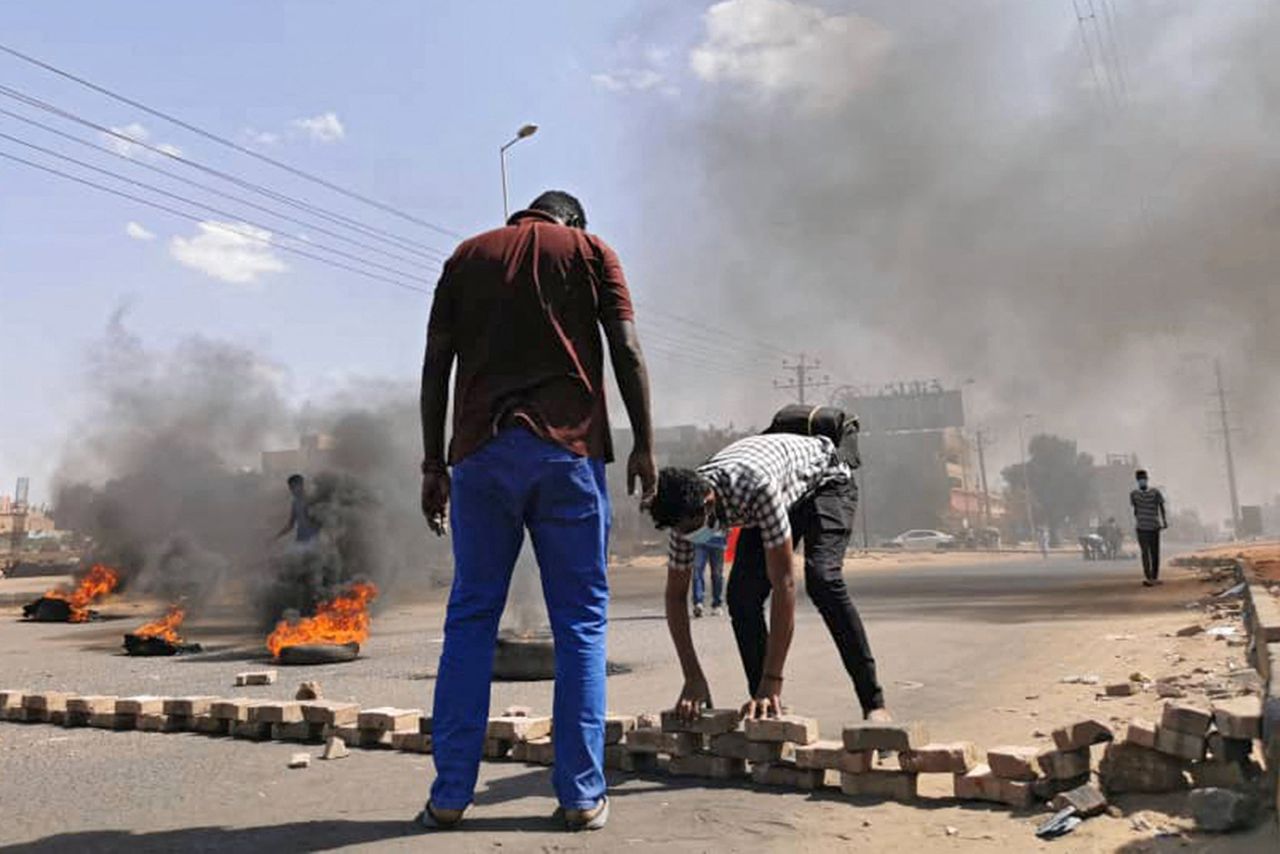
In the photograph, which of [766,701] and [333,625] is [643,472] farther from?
[333,625]

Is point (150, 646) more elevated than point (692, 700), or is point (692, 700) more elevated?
point (692, 700)

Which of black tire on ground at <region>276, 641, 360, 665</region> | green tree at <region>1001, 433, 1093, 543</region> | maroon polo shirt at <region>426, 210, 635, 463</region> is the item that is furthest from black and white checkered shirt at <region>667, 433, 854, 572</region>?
green tree at <region>1001, 433, 1093, 543</region>

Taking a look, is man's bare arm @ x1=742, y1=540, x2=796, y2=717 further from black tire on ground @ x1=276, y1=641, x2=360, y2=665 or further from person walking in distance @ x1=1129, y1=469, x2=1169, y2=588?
person walking in distance @ x1=1129, y1=469, x2=1169, y2=588

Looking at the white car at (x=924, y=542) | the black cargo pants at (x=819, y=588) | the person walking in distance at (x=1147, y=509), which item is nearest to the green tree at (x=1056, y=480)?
the white car at (x=924, y=542)

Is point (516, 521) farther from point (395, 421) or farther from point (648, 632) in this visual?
point (395, 421)

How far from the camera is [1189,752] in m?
2.67

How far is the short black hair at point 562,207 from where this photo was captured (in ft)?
10.6

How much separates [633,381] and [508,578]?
2.41ft

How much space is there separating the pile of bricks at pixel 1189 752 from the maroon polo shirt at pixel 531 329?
1.80 m

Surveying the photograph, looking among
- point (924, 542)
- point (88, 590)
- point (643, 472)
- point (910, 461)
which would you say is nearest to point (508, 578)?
point (643, 472)

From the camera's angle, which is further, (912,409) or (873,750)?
(912,409)

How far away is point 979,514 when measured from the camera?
285 ft

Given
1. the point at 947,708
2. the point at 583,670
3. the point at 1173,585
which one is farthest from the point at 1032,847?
the point at 1173,585

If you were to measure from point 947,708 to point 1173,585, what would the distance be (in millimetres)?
12785
